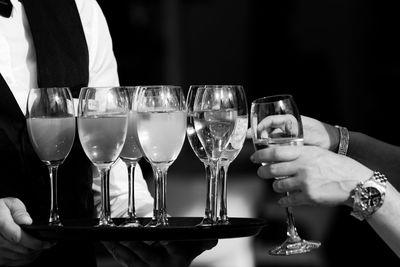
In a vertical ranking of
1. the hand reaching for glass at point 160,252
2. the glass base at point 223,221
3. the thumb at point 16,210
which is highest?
the thumb at point 16,210

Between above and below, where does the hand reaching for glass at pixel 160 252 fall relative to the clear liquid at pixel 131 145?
below

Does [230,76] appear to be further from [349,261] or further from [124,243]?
[124,243]

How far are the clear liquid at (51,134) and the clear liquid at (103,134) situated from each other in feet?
0.23

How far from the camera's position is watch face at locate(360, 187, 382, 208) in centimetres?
204

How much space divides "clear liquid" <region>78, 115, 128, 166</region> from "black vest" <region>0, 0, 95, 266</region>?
1.10 feet

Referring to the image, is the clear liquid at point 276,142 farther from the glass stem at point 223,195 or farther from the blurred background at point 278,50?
the blurred background at point 278,50

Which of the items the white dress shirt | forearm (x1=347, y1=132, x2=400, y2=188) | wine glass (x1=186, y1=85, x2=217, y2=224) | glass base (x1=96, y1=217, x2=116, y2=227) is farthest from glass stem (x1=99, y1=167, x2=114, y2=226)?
forearm (x1=347, y1=132, x2=400, y2=188)

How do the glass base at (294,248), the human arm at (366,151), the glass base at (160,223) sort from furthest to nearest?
the human arm at (366,151), the glass base at (294,248), the glass base at (160,223)

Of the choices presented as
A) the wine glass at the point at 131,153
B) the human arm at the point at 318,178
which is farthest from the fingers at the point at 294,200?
the wine glass at the point at 131,153

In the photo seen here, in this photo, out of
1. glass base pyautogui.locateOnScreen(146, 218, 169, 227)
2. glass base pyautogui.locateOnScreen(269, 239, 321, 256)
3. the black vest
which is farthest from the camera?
the black vest

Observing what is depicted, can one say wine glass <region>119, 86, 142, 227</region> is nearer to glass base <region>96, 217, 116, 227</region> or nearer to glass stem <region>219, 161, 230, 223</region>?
glass base <region>96, 217, 116, 227</region>

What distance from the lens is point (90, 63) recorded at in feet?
8.23

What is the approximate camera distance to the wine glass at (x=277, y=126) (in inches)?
78.6

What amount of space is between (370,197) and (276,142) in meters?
0.26
